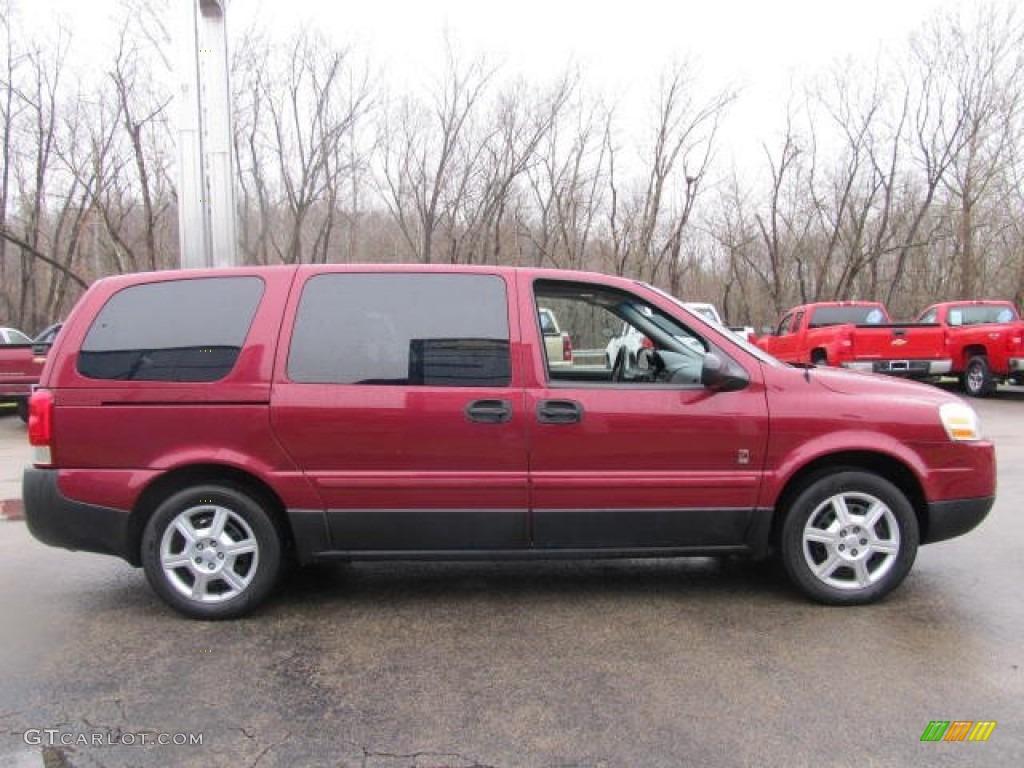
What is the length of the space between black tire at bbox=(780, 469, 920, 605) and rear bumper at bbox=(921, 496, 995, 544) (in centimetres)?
12

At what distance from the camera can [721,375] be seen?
3.73 meters

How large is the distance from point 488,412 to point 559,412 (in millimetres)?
355

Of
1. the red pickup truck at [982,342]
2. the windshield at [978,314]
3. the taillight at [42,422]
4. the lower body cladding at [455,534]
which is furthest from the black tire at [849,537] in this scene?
the windshield at [978,314]

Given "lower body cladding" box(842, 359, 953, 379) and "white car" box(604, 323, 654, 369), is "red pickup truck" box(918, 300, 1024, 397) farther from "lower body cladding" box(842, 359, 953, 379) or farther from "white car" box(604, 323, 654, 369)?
"white car" box(604, 323, 654, 369)

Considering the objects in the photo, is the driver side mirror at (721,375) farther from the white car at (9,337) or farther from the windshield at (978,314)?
the white car at (9,337)

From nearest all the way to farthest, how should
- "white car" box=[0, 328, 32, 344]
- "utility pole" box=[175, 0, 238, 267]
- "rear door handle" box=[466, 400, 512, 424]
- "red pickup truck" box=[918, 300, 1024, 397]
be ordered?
"rear door handle" box=[466, 400, 512, 424] → "utility pole" box=[175, 0, 238, 267] → "red pickup truck" box=[918, 300, 1024, 397] → "white car" box=[0, 328, 32, 344]

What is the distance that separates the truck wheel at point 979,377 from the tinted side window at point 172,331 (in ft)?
48.2

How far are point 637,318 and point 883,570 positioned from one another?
186cm

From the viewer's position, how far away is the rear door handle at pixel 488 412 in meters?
3.71

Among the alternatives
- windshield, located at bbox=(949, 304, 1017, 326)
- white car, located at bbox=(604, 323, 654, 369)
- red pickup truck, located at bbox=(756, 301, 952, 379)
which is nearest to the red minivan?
white car, located at bbox=(604, 323, 654, 369)

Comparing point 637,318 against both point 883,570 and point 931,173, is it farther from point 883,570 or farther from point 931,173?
point 931,173

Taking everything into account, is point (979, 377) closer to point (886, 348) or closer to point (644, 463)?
point (886, 348)

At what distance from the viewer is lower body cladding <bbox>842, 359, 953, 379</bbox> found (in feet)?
44.5

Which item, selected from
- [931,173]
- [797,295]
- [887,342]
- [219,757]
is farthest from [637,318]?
[797,295]
